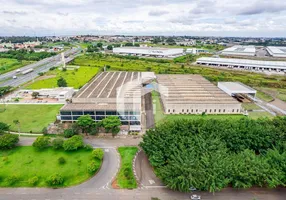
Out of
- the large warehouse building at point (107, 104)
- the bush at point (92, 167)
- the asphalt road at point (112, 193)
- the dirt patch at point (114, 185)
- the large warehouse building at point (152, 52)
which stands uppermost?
the large warehouse building at point (152, 52)

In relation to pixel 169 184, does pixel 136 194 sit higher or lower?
lower

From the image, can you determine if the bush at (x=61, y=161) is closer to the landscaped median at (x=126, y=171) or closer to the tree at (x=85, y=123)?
the tree at (x=85, y=123)

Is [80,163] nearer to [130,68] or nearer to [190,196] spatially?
[190,196]

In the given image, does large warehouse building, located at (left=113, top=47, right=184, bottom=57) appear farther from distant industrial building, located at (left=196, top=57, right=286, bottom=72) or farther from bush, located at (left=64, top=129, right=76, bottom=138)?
bush, located at (left=64, top=129, right=76, bottom=138)

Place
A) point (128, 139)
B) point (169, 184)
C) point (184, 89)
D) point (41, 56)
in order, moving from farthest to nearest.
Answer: point (41, 56) < point (184, 89) < point (128, 139) < point (169, 184)

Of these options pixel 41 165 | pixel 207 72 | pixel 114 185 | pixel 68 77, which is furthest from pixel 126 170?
→ pixel 207 72

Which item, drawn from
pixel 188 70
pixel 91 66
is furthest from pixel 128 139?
pixel 91 66

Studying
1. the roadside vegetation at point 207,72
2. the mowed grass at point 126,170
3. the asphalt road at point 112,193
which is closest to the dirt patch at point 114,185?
the mowed grass at point 126,170

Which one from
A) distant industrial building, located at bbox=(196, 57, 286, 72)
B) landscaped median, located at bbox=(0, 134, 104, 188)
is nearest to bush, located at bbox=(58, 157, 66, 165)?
landscaped median, located at bbox=(0, 134, 104, 188)
